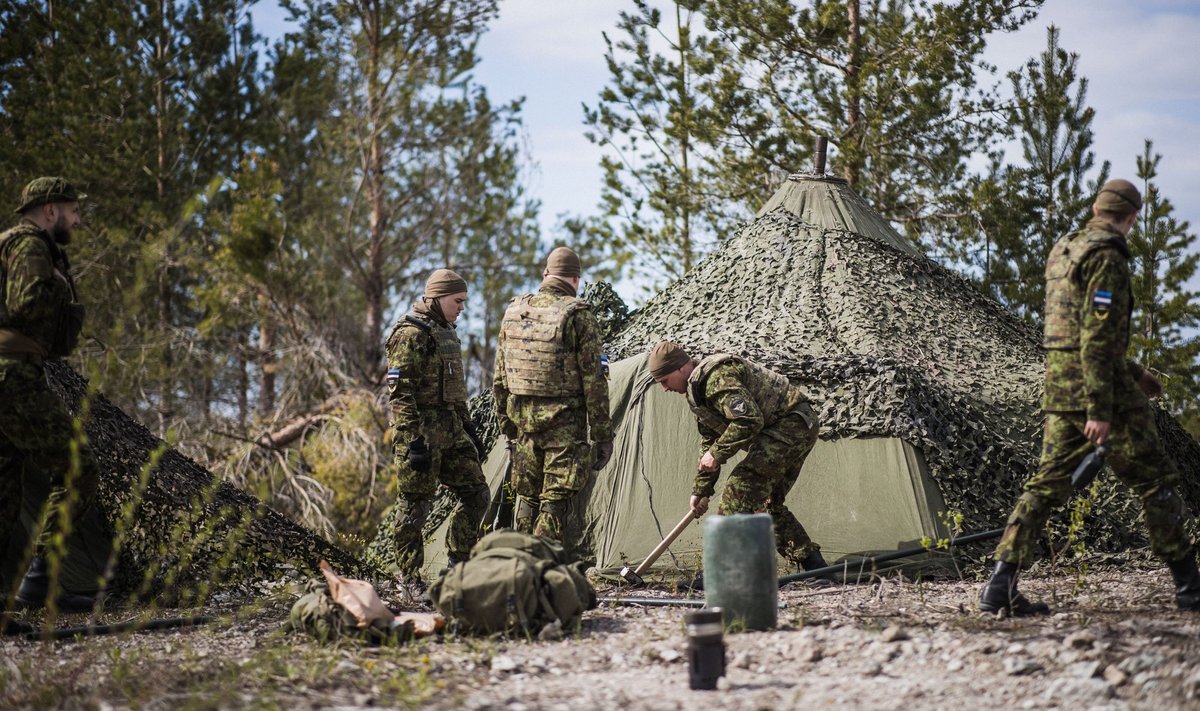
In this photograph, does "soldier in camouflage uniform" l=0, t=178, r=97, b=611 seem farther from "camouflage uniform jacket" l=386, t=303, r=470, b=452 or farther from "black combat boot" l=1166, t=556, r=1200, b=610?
"black combat boot" l=1166, t=556, r=1200, b=610

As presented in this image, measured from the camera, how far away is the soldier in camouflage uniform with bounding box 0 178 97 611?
5211 mm

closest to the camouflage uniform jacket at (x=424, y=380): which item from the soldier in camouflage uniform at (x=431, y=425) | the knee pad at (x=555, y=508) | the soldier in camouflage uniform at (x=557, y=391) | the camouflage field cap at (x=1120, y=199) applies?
the soldier in camouflage uniform at (x=431, y=425)

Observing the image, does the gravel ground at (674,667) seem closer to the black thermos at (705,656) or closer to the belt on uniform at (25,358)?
the black thermos at (705,656)

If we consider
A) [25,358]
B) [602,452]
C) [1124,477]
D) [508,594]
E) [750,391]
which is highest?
[25,358]

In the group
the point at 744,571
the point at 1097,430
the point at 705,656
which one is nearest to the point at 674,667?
the point at 705,656

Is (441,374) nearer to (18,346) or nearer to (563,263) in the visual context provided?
(563,263)

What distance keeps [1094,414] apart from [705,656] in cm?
199

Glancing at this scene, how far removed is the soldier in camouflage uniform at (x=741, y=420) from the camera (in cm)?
606

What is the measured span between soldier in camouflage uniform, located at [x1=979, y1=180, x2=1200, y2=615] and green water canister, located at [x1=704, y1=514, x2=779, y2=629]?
934 millimetres

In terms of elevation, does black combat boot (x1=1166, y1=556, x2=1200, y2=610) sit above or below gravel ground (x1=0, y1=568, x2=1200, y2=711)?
above

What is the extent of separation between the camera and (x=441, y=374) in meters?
6.86

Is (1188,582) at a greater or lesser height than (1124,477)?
lesser

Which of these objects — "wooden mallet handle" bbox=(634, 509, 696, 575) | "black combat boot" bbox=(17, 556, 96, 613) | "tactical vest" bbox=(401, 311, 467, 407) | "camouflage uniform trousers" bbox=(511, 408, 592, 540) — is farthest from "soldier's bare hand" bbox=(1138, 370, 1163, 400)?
"black combat boot" bbox=(17, 556, 96, 613)

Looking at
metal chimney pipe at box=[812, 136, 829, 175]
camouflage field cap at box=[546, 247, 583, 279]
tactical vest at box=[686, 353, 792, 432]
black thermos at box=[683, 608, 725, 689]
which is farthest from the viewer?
metal chimney pipe at box=[812, 136, 829, 175]
